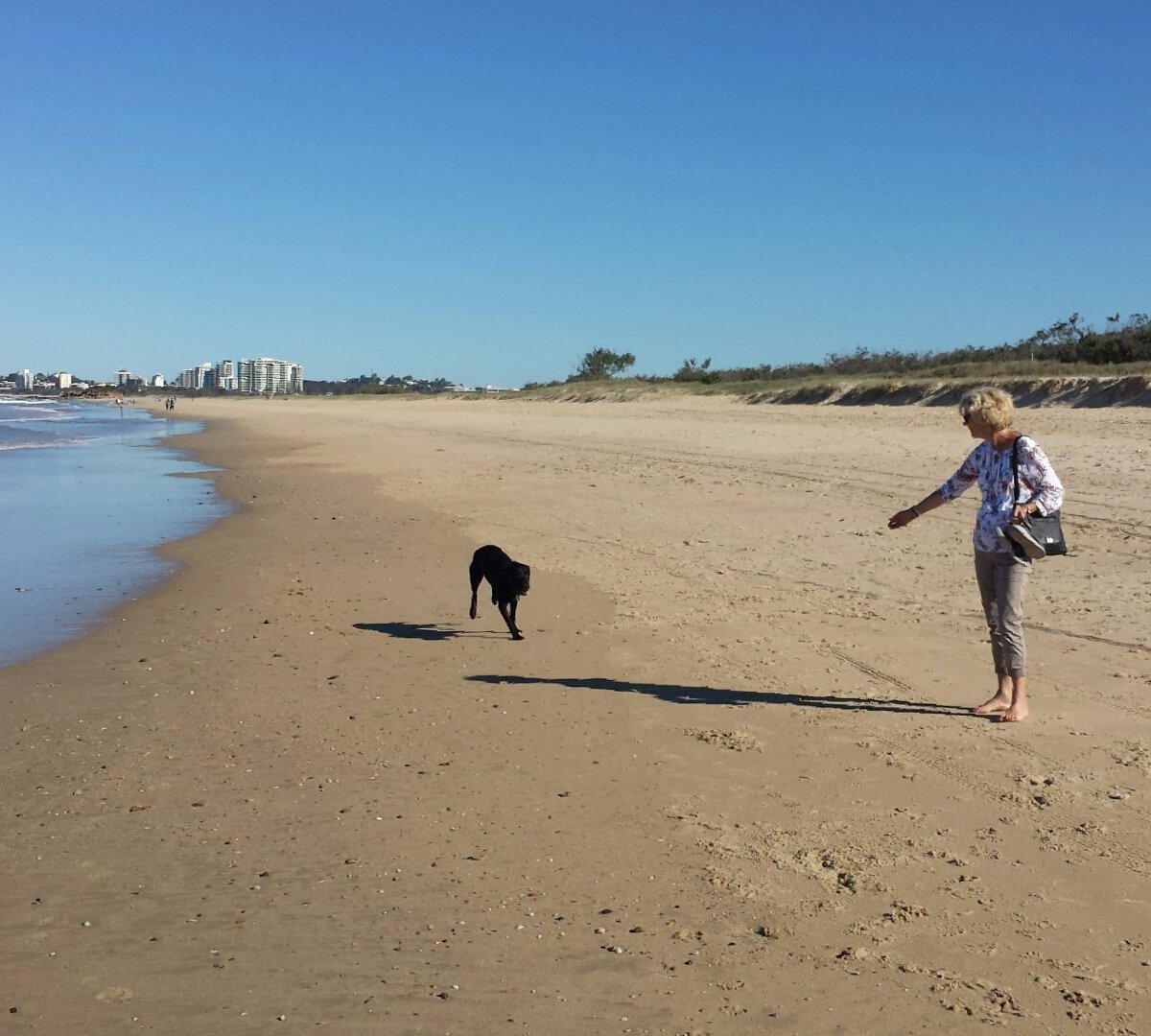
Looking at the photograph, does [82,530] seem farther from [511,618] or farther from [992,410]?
[992,410]

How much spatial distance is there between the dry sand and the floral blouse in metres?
1.01

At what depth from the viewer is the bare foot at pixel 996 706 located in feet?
19.0

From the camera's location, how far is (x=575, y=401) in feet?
196

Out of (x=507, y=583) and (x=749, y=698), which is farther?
(x=507, y=583)

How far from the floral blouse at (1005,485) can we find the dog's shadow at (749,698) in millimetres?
943

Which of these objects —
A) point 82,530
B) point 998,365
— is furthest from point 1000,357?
point 82,530

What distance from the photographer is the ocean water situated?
29.0ft

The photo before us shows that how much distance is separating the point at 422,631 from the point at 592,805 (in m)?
3.60

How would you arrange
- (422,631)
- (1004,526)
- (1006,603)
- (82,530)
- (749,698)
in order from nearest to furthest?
(1004,526)
(1006,603)
(749,698)
(422,631)
(82,530)

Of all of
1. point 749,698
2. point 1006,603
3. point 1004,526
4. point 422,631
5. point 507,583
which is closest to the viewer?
point 1004,526

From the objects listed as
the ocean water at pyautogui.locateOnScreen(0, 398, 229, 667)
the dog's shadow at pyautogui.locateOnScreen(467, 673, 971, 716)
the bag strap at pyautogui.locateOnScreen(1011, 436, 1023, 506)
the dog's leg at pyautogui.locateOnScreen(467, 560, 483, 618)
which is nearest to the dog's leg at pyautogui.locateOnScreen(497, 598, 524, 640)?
the dog's leg at pyautogui.locateOnScreen(467, 560, 483, 618)

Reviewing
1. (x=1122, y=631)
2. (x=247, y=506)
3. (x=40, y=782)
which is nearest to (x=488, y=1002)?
(x=40, y=782)

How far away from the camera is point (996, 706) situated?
5.81 metres

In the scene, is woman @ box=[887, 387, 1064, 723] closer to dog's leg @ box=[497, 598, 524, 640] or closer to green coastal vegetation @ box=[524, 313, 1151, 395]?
dog's leg @ box=[497, 598, 524, 640]
